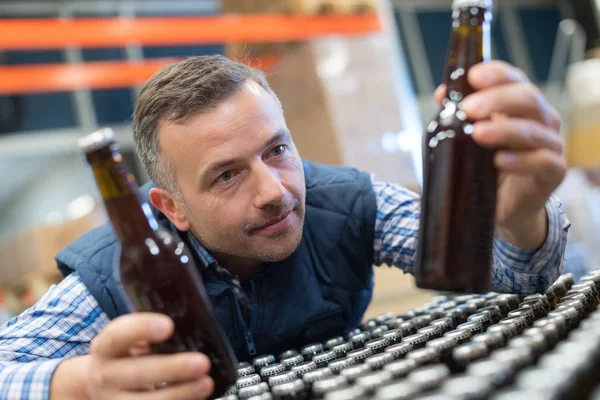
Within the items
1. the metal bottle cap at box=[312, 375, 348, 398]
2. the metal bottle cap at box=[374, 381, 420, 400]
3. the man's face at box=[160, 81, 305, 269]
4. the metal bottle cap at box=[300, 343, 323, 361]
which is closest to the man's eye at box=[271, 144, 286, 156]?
the man's face at box=[160, 81, 305, 269]

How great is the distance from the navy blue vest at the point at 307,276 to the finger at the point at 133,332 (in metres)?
0.63

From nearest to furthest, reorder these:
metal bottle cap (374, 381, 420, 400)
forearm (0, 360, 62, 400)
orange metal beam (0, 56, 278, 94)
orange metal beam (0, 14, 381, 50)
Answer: metal bottle cap (374, 381, 420, 400) < forearm (0, 360, 62, 400) < orange metal beam (0, 14, 381, 50) < orange metal beam (0, 56, 278, 94)

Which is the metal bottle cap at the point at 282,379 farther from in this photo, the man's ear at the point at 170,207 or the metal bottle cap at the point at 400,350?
the man's ear at the point at 170,207

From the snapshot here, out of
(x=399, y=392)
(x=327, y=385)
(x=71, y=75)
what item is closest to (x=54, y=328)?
(x=327, y=385)

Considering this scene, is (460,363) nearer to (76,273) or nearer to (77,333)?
(77,333)

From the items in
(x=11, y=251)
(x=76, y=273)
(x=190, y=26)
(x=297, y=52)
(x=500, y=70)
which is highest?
(x=190, y=26)

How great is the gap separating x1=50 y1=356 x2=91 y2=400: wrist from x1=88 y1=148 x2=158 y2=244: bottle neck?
23 cm

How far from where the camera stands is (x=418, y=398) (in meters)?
0.59

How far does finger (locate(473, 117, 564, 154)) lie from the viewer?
2.60 ft

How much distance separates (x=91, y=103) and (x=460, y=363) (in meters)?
5.87

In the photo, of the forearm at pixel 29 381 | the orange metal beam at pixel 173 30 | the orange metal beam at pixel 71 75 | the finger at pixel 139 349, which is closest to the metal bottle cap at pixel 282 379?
the finger at pixel 139 349

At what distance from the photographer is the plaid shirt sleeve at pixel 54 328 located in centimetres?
119

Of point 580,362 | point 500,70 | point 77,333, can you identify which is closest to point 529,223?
point 500,70

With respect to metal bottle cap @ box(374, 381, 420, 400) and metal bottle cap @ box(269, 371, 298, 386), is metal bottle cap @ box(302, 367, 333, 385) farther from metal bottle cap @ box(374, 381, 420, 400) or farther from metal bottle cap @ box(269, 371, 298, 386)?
metal bottle cap @ box(374, 381, 420, 400)
